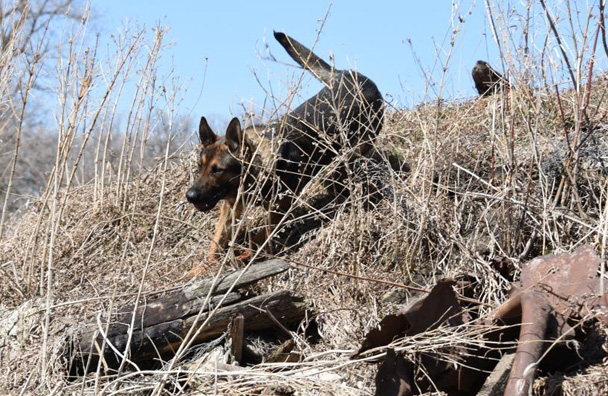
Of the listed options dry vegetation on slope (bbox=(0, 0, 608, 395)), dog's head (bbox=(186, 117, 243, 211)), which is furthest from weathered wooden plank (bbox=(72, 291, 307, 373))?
dog's head (bbox=(186, 117, 243, 211))

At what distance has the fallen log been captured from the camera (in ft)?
18.1

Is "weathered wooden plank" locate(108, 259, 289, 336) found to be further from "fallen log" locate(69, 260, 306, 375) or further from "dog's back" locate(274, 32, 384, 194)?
"dog's back" locate(274, 32, 384, 194)

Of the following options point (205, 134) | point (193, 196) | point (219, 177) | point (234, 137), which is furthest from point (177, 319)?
point (205, 134)

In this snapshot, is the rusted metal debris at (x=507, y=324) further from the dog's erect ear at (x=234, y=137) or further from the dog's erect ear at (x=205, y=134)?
the dog's erect ear at (x=205, y=134)

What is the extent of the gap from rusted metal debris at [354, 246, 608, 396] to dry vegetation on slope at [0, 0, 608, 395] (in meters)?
0.14

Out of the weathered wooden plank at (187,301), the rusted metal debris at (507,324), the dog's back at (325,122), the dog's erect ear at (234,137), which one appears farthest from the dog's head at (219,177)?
the rusted metal debris at (507,324)

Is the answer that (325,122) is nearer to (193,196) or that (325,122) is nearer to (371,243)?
(193,196)

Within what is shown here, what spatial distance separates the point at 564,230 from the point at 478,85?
3551mm

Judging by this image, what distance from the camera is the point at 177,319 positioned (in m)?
5.57

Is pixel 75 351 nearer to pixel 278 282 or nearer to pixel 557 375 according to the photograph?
pixel 278 282

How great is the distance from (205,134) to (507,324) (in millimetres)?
3842

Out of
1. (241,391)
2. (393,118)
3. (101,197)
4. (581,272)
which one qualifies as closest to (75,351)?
(241,391)

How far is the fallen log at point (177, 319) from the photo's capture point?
18.1 feet

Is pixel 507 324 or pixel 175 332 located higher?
pixel 507 324
